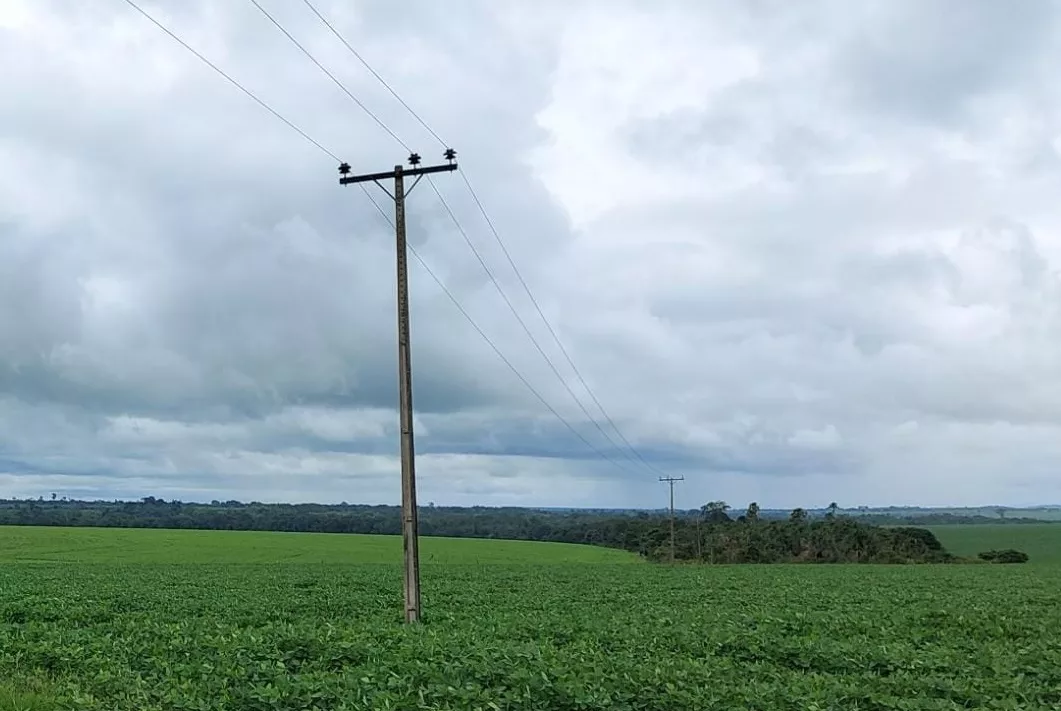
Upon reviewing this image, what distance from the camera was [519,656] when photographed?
1299 cm

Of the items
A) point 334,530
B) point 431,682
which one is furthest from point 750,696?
point 334,530

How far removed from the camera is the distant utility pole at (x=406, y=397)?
1869 cm

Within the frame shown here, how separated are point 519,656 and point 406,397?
24.3ft

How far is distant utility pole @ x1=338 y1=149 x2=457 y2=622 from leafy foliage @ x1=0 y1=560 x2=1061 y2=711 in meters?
1.03

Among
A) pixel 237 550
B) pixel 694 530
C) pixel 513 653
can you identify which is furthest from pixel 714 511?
pixel 513 653

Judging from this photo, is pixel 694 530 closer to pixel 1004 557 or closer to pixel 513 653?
pixel 1004 557

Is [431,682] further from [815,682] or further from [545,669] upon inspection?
[815,682]

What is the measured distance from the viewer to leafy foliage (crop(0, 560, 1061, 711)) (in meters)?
11.1

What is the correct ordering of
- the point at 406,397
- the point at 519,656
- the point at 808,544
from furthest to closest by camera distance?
1. the point at 808,544
2. the point at 406,397
3. the point at 519,656

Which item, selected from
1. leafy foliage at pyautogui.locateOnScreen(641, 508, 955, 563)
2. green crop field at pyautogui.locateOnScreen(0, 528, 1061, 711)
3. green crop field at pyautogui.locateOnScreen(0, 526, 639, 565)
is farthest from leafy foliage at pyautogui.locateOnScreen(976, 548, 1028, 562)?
green crop field at pyautogui.locateOnScreen(0, 528, 1061, 711)

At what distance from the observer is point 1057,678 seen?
1354 centimetres

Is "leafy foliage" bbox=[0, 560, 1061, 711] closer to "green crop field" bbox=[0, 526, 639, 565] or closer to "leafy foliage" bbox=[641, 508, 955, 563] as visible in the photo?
"green crop field" bbox=[0, 526, 639, 565]

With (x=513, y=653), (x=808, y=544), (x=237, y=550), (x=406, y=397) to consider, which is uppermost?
(x=406, y=397)

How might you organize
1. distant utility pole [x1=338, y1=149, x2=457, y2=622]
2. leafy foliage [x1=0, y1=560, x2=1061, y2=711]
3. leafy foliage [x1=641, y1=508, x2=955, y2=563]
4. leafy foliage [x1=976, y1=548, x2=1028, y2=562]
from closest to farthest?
leafy foliage [x1=0, y1=560, x2=1061, y2=711], distant utility pole [x1=338, y1=149, x2=457, y2=622], leafy foliage [x1=976, y1=548, x2=1028, y2=562], leafy foliage [x1=641, y1=508, x2=955, y2=563]
